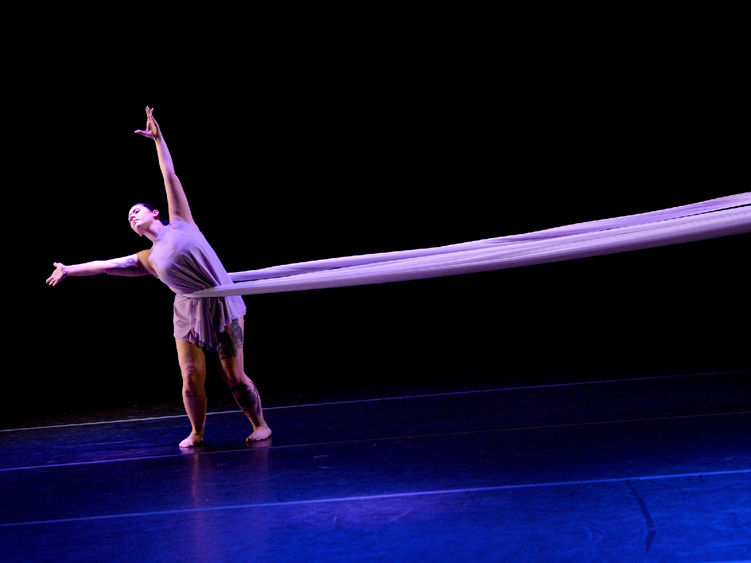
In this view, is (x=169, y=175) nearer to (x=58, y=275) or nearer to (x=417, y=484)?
(x=58, y=275)

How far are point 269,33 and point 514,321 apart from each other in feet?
7.97

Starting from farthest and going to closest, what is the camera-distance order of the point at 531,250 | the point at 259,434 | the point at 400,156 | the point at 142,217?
1. the point at 400,156
2. the point at 259,434
3. the point at 142,217
4. the point at 531,250

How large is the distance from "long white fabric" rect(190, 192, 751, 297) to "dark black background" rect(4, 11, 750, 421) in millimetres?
2056

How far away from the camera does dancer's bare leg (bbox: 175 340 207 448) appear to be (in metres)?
3.34

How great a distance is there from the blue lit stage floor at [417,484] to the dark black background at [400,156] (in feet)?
3.97

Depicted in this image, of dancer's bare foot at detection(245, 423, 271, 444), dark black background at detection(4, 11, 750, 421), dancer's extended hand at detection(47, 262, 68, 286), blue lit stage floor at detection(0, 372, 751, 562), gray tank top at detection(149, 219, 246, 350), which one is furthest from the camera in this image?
dark black background at detection(4, 11, 750, 421)

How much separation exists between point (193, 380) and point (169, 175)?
0.78 metres

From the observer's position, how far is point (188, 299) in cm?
334

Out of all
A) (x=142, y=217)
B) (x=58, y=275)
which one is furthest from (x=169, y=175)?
(x=58, y=275)

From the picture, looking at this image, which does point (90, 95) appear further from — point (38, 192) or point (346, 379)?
point (346, 379)

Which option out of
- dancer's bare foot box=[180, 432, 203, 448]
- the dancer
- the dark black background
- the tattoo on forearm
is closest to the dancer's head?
the dancer

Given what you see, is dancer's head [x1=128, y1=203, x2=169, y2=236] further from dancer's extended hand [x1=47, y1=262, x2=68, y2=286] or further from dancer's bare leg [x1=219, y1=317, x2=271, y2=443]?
dancer's bare leg [x1=219, y1=317, x2=271, y2=443]

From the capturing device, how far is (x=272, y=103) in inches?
211

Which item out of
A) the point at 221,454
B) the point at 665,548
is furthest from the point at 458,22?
the point at 665,548
